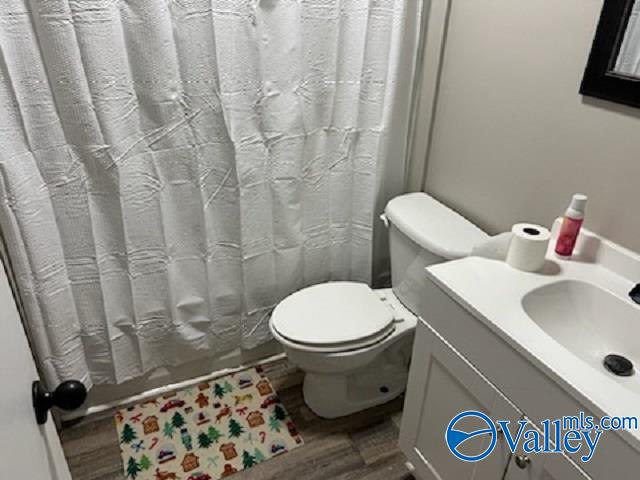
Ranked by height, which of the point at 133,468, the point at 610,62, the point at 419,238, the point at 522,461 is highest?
the point at 610,62

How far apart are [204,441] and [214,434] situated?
0.14 feet

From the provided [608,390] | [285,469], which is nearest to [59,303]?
[285,469]

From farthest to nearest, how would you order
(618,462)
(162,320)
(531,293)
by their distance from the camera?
(162,320) < (531,293) < (618,462)

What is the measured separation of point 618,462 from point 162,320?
142 centimetres

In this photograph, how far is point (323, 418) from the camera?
188 cm

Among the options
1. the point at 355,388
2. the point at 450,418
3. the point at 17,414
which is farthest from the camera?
the point at 355,388

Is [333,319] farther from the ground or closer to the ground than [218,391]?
farther from the ground

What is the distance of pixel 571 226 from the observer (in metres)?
1.29

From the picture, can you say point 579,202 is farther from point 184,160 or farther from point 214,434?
point 214,434

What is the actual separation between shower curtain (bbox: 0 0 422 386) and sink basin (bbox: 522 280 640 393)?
32.8 inches

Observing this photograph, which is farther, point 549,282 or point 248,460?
point 248,460

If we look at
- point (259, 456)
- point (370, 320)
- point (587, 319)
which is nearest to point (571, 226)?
point (587, 319)

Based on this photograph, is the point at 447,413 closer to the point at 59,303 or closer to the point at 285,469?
the point at 285,469

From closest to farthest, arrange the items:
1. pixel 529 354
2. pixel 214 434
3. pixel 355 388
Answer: pixel 529 354 → pixel 214 434 → pixel 355 388
